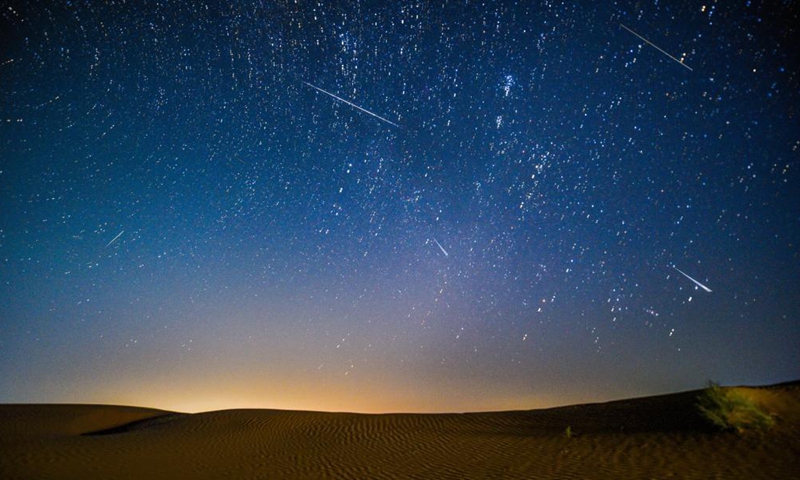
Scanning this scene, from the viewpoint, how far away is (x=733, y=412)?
10508mm

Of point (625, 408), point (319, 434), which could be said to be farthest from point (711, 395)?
point (319, 434)

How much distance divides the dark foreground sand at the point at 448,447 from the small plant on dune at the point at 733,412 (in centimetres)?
29

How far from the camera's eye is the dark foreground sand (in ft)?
29.3

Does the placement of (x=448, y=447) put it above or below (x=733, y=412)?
below

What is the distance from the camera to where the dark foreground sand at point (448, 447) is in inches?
352

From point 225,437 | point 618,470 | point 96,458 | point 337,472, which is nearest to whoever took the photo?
point 618,470

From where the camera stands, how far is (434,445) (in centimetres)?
1259

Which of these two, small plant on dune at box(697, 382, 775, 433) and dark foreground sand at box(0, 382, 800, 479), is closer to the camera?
dark foreground sand at box(0, 382, 800, 479)

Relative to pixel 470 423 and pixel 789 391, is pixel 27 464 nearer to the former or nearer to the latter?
pixel 470 423

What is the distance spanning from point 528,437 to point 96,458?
12551mm

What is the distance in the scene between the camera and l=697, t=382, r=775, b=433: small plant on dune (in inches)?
401

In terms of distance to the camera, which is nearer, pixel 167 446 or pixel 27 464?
pixel 27 464

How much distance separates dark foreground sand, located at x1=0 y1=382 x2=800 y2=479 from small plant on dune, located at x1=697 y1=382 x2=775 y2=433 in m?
0.29

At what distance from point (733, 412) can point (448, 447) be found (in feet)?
24.0
